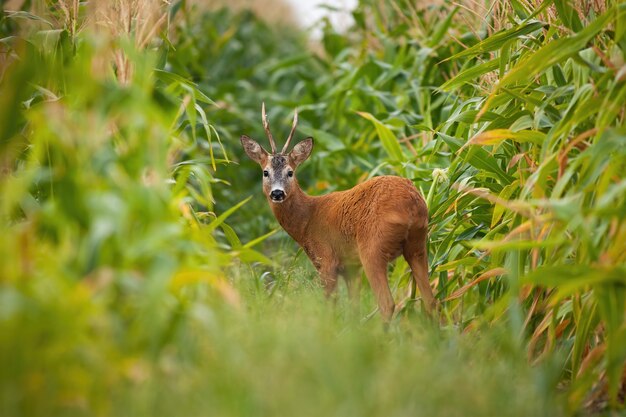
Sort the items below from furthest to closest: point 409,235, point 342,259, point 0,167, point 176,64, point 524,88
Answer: point 176,64 < point 342,259 < point 409,235 < point 524,88 < point 0,167

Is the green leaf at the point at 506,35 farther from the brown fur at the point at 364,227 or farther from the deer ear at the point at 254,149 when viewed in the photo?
the deer ear at the point at 254,149

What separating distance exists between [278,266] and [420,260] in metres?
1.09

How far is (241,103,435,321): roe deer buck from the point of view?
4.96 metres

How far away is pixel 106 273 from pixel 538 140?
2292mm

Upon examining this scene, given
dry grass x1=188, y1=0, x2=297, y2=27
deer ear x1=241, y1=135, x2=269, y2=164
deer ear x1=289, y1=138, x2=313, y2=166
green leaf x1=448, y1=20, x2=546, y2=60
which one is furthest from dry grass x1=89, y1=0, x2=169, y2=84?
dry grass x1=188, y1=0, x2=297, y2=27

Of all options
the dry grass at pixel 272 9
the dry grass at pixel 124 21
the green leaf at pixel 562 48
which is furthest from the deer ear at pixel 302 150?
the dry grass at pixel 272 9

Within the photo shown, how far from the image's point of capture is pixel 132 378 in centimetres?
288

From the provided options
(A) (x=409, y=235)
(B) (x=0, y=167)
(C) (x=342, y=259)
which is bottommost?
(C) (x=342, y=259)

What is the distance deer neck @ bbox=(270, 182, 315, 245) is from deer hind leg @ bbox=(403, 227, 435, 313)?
3.56 feet

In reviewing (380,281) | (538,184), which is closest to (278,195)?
(380,281)

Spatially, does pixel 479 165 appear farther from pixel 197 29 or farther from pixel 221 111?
pixel 197 29

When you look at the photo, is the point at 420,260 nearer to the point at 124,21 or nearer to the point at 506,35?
the point at 506,35

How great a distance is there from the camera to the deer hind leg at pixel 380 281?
16.4 feet

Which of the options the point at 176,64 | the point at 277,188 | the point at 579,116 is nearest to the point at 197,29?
the point at 176,64
